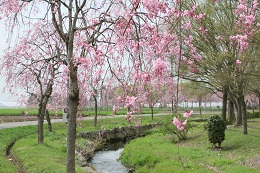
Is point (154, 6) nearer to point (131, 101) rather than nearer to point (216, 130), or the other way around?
point (131, 101)

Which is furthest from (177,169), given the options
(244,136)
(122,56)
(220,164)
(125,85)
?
(244,136)

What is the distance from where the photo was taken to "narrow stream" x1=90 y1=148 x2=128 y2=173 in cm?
1111

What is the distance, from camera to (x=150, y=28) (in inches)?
218

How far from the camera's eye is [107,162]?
12.6m

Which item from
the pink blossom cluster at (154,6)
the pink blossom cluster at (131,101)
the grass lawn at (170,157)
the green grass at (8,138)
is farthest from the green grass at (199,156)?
the green grass at (8,138)

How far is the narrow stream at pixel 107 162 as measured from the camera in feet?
36.4

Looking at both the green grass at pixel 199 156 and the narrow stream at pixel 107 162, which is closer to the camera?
the green grass at pixel 199 156

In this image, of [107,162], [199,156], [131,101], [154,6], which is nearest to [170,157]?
[199,156]

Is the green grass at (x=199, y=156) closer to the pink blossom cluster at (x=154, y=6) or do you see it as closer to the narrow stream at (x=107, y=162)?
the narrow stream at (x=107, y=162)

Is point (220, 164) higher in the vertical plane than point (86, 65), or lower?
lower

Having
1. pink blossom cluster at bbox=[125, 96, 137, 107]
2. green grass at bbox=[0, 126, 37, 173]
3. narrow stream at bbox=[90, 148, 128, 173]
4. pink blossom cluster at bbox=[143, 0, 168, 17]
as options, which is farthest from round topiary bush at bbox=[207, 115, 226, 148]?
pink blossom cluster at bbox=[125, 96, 137, 107]

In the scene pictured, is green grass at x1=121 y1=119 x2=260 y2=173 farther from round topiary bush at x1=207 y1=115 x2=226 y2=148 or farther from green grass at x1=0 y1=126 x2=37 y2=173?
green grass at x1=0 y1=126 x2=37 y2=173

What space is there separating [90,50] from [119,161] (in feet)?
27.4

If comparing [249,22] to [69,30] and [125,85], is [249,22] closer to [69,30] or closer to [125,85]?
[125,85]
